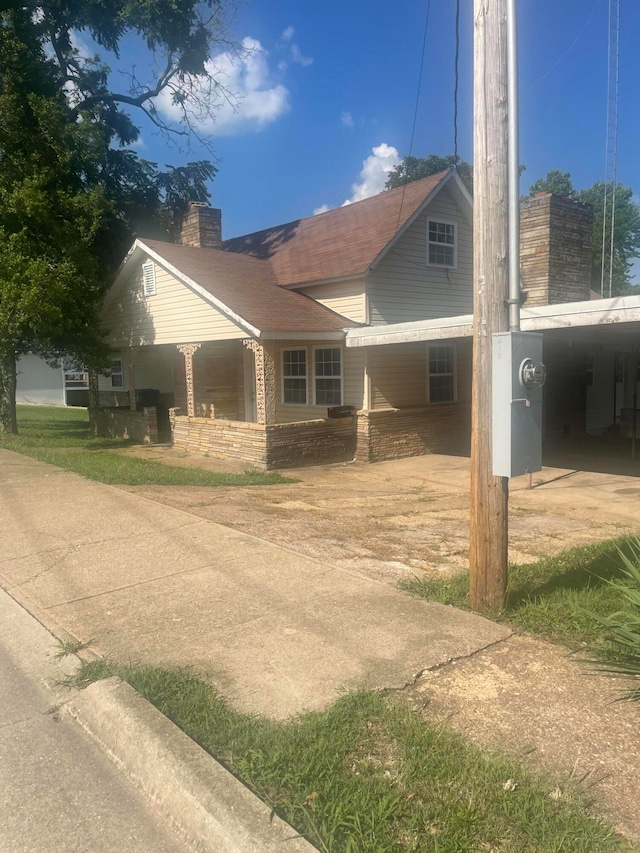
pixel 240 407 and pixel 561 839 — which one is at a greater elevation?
pixel 240 407

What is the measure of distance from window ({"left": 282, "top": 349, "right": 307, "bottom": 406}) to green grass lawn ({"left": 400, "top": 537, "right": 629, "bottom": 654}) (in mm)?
9436

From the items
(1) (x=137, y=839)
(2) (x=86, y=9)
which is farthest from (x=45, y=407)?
(1) (x=137, y=839)

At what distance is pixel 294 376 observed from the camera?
15.6m

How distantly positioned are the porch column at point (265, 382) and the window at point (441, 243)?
5.18m

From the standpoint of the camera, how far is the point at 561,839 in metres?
2.62

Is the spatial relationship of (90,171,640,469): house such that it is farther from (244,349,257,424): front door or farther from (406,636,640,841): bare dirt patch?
(406,636,640,841): bare dirt patch

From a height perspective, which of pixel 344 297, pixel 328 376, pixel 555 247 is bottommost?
pixel 328 376

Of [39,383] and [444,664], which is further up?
[39,383]

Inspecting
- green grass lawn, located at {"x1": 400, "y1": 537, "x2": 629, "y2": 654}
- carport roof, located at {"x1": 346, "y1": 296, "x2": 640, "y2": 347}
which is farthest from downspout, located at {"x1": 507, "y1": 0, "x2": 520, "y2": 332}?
carport roof, located at {"x1": 346, "y1": 296, "x2": 640, "y2": 347}

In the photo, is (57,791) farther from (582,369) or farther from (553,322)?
(582,369)

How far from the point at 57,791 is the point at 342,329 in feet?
36.4

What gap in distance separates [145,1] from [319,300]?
41.7 feet

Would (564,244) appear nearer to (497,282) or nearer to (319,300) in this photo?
(319,300)

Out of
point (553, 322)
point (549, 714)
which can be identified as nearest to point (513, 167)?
point (549, 714)
